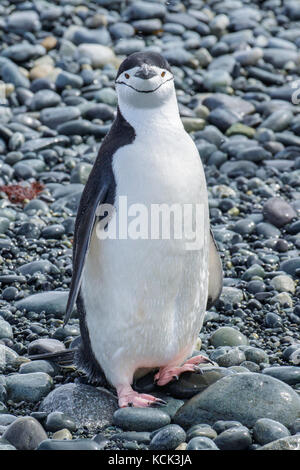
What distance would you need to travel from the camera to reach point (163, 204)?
13.1 ft

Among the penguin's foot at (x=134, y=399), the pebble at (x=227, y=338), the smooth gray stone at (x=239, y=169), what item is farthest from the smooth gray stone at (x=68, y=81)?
the penguin's foot at (x=134, y=399)

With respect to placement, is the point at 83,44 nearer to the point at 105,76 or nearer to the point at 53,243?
the point at 105,76

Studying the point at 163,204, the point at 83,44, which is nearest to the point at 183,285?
the point at 163,204

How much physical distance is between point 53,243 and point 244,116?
130 inches

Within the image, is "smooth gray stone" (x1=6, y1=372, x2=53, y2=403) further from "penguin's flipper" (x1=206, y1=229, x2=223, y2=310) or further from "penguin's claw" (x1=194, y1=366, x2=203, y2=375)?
"penguin's flipper" (x1=206, y1=229, x2=223, y2=310)

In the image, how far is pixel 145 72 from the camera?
4.04m

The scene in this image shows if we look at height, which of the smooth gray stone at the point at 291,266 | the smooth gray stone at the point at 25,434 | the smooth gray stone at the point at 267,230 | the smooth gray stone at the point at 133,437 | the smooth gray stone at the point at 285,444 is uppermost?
the smooth gray stone at the point at 285,444

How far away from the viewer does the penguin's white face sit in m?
4.05

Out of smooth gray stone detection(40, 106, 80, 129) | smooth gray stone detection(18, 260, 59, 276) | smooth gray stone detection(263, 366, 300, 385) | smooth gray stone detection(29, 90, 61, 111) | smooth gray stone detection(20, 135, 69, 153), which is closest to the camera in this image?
smooth gray stone detection(263, 366, 300, 385)

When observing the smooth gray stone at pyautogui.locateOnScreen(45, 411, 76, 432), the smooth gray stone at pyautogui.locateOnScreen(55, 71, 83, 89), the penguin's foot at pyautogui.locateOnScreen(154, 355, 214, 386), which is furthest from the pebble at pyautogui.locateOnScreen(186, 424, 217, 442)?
the smooth gray stone at pyautogui.locateOnScreen(55, 71, 83, 89)

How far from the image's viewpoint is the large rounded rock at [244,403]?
4.05 meters

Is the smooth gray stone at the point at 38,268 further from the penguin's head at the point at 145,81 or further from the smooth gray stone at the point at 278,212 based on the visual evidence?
the penguin's head at the point at 145,81

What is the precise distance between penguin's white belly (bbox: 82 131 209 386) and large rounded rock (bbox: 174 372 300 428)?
0.29 m
